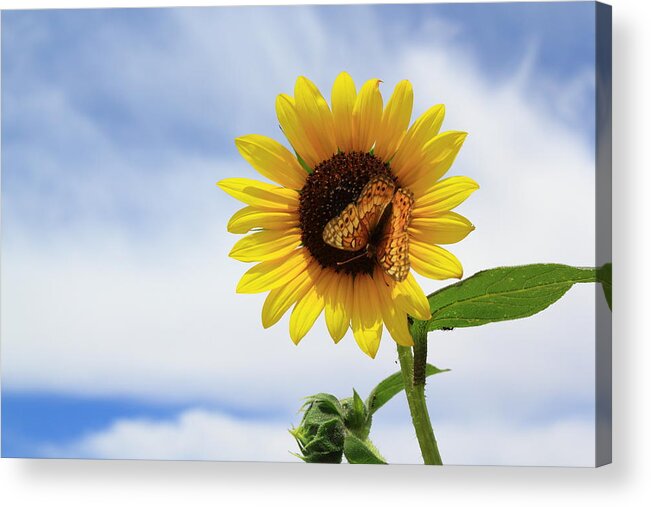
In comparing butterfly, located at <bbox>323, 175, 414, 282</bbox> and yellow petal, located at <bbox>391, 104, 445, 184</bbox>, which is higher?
yellow petal, located at <bbox>391, 104, 445, 184</bbox>

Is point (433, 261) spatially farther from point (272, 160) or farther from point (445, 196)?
point (272, 160)

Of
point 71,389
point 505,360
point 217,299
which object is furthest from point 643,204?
point 71,389

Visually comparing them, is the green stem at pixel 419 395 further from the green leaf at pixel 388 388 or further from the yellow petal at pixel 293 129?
the yellow petal at pixel 293 129

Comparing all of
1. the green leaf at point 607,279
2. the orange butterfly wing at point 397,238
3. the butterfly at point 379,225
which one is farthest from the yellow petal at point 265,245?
the green leaf at point 607,279

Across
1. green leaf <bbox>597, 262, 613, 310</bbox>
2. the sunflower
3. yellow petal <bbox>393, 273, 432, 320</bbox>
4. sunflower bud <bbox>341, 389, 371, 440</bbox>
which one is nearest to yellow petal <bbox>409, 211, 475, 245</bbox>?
the sunflower

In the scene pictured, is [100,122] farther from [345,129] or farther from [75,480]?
[75,480]

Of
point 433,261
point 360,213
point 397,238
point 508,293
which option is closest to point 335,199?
point 360,213

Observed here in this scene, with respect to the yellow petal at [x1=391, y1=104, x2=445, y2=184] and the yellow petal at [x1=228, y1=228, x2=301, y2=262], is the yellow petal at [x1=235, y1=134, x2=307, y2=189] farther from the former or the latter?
the yellow petal at [x1=391, y1=104, x2=445, y2=184]
